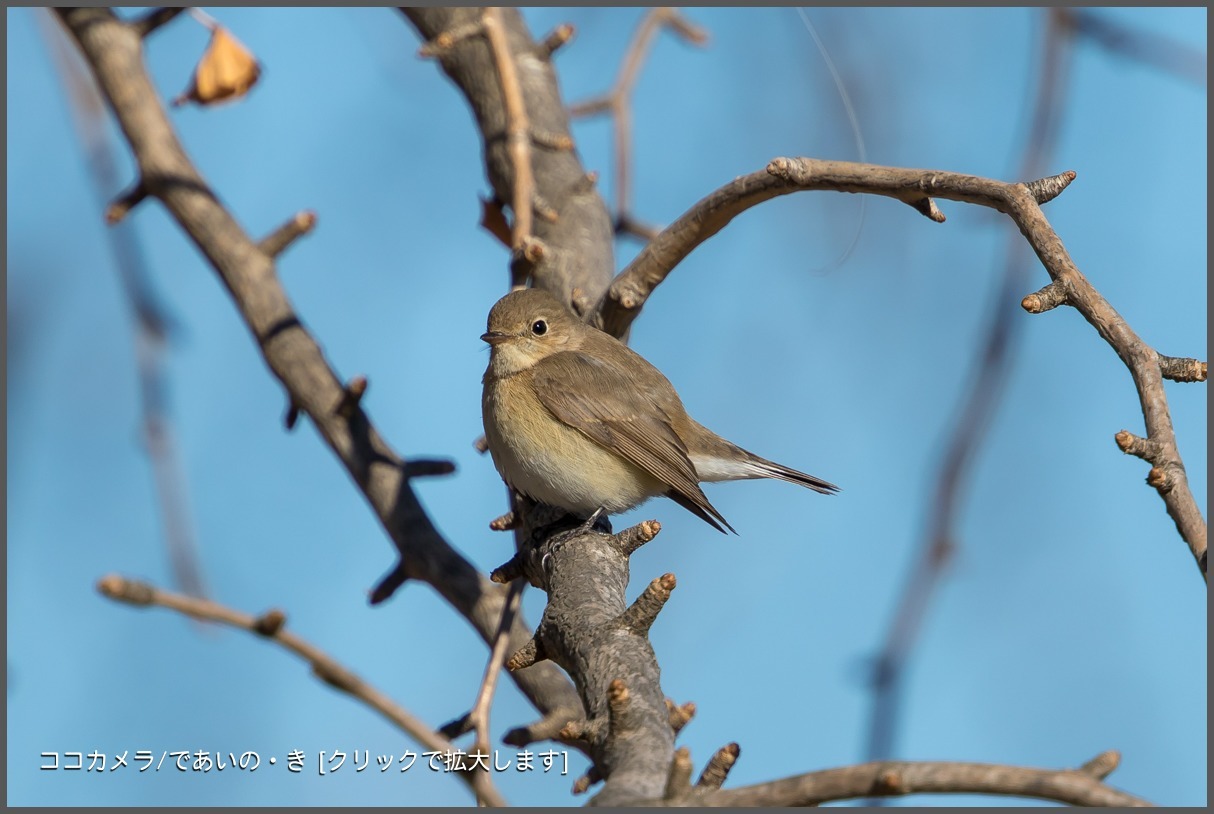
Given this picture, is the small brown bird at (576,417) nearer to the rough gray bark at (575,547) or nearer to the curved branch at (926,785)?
the rough gray bark at (575,547)

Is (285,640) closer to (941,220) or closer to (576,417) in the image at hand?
(941,220)

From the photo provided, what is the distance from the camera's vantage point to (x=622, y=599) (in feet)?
10.9

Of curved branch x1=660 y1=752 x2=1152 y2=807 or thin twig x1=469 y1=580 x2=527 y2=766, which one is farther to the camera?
thin twig x1=469 y1=580 x2=527 y2=766

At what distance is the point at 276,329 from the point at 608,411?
1.44m

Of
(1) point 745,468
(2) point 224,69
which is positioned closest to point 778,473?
(1) point 745,468

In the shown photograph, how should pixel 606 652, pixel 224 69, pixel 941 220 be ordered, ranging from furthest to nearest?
1. pixel 224 69
2. pixel 941 220
3. pixel 606 652

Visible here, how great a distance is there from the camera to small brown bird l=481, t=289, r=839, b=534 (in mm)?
4789

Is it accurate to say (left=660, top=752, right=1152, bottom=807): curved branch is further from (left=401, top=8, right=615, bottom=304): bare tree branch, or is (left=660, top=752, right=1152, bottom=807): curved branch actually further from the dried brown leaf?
the dried brown leaf

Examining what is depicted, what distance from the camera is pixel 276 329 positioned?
4.77 m

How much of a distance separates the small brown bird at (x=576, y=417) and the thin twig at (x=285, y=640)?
271cm

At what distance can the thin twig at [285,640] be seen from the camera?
5.60ft

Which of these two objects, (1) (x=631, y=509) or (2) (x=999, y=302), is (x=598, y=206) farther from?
(2) (x=999, y=302)

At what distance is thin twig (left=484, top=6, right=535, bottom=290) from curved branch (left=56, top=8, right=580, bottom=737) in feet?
3.18

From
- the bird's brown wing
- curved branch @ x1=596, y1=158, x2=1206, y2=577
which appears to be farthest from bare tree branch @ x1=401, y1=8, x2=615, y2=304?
curved branch @ x1=596, y1=158, x2=1206, y2=577
